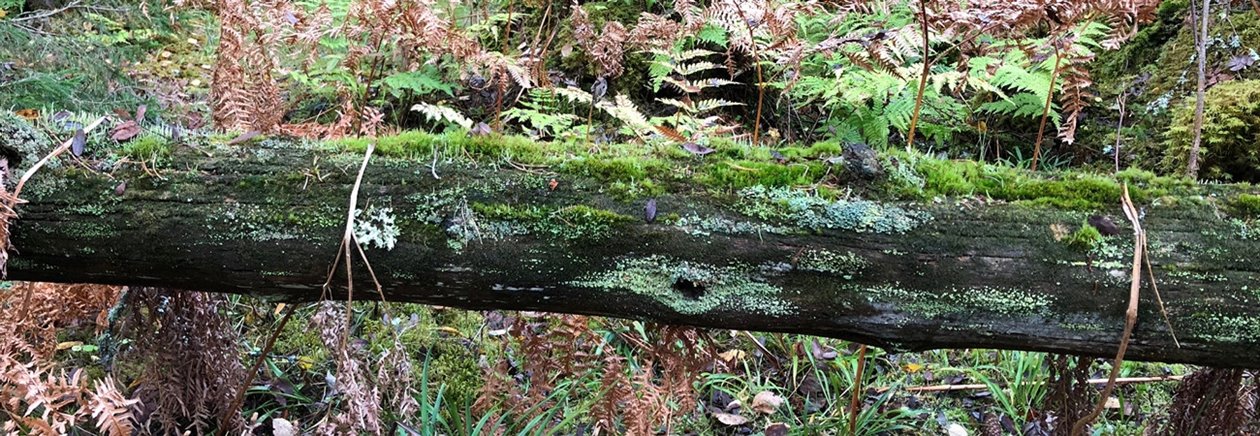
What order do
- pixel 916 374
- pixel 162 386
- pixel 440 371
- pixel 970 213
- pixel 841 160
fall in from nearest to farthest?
pixel 970 213 < pixel 841 160 < pixel 162 386 < pixel 440 371 < pixel 916 374

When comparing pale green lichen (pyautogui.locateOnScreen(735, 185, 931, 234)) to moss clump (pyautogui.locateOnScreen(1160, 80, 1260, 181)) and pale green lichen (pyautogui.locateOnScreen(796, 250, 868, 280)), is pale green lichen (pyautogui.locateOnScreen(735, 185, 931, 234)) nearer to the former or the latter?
pale green lichen (pyautogui.locateOnScreen(796, 250, 868, 280))

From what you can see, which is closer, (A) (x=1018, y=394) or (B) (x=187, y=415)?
(B) (x=187, y=415)

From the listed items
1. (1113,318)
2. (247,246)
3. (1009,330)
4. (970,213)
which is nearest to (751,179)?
(970,213)

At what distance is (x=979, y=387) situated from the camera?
3.77 metres

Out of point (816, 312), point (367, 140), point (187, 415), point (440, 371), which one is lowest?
point (440, 371)

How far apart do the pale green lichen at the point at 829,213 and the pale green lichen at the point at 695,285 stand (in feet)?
0.56

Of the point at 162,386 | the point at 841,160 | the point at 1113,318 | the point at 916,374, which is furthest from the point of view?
the point at 916,374

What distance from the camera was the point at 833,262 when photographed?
1.75m

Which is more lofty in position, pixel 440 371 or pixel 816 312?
pixel 816 312

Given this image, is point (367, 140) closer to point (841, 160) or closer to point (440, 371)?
point (841, 160)

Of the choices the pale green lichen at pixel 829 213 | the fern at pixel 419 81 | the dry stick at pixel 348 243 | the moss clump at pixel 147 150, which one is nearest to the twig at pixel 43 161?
the moss clump at pixel 147 150

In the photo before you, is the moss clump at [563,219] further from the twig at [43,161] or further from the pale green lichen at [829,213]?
the twig at [43,161]

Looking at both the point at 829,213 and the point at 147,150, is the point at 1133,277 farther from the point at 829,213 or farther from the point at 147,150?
the point at 147,150

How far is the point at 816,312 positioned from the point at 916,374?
97.5 inches
